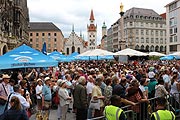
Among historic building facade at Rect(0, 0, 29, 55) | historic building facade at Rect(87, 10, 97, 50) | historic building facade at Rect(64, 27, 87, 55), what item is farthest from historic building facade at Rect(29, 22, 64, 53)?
historic building facade at Rect(0, 0, 29, 55)

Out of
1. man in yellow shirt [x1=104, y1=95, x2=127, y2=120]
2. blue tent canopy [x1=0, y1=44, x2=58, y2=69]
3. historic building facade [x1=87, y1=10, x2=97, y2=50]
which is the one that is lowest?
man in yellow shirt [x1=104, y1=95, x2=127, y2=120]

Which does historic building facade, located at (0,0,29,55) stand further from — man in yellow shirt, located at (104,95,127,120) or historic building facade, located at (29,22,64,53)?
historic building facade, located at (29,22,64,53)

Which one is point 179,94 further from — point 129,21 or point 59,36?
point 59,36

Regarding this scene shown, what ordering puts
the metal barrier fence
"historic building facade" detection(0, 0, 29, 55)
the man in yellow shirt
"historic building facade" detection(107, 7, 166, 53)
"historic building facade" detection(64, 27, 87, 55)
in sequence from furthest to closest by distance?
"historic building facade" detection(64, 27, 87, 55) → "historic building facade" detection(107, 7, 166, 53) → "historic building facade" detection(0, 0, 29, 55) → the metal barrier fence → the man in yellow shirt

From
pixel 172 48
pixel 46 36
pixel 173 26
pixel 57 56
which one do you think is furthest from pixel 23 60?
pixel 46 36

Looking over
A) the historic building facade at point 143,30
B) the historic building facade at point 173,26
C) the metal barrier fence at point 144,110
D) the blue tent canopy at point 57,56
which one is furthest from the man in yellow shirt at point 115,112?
the historic building facade at point 143,30

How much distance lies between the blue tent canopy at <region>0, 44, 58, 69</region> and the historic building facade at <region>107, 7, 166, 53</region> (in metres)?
108

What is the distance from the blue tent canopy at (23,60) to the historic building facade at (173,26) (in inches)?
3027

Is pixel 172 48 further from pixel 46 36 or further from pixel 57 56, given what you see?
pixel 57 56

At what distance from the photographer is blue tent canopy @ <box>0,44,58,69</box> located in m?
10.6

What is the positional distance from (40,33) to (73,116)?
4892 inches

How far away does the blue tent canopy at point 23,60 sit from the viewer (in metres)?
10.6

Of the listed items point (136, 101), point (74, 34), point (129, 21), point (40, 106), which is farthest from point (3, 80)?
point (74, 34)

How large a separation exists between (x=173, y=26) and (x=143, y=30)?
37417mm
